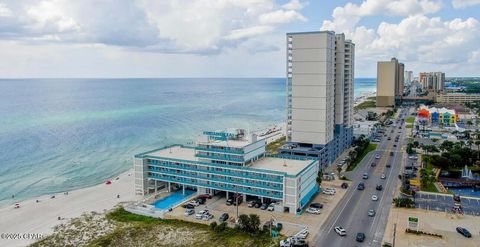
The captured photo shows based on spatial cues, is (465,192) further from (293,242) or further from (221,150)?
(221,150)

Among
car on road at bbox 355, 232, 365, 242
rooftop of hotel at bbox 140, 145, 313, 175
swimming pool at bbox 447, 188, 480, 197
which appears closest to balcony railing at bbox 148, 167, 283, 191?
rooftop of hotel at bbox 140, 145, 313, 175

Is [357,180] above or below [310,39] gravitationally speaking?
below

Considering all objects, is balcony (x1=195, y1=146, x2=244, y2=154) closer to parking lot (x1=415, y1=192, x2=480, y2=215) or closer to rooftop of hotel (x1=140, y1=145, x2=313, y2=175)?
rooftop of hotel (x1=140, y1=145, x2=313, y2=175)

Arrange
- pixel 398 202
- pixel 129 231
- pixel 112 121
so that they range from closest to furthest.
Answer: pixel 129 231 → pixel 398 202 → pixel 112 121

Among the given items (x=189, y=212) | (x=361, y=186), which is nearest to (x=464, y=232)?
(x=361, y=186)

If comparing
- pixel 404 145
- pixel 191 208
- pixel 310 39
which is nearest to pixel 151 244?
pixel 191 208

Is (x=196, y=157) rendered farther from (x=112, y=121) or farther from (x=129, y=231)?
(x=112, y=121)
